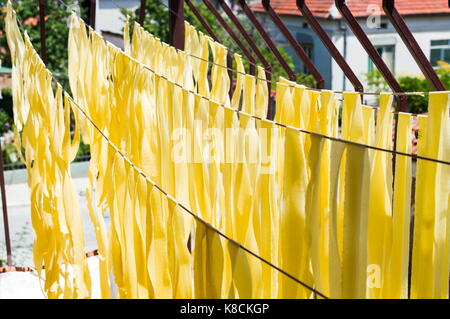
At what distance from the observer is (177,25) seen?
11.1 feet

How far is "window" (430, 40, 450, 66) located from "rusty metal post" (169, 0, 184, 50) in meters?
10.7

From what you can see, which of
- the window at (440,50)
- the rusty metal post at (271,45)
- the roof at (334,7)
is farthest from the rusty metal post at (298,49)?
the window at (440,50)

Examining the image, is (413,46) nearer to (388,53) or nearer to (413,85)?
(413,85)

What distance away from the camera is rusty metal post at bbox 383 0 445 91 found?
2.11 m

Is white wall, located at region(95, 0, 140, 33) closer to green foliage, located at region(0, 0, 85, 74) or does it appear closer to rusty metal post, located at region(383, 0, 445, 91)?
green foliage, located at region(0, 0, 85, 74)

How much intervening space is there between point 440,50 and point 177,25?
10900 mm

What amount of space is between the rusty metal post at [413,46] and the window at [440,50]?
11.6 meters

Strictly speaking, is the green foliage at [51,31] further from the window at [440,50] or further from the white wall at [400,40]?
the window at [440,50]

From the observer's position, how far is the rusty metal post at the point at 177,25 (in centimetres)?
338

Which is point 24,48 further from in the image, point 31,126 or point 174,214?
point 174,214

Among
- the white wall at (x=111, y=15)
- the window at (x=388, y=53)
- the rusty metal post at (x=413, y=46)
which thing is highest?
the white wall at (x=111, y=15)

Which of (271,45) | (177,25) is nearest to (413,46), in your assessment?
(271,45)

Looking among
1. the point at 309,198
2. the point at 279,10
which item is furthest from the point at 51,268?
the point at 279,10

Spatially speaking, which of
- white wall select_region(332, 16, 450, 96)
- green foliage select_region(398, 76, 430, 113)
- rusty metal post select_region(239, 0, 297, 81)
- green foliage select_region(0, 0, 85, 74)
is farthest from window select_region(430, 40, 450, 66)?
rusty metal post select_region(239, 0, 297, 81)
